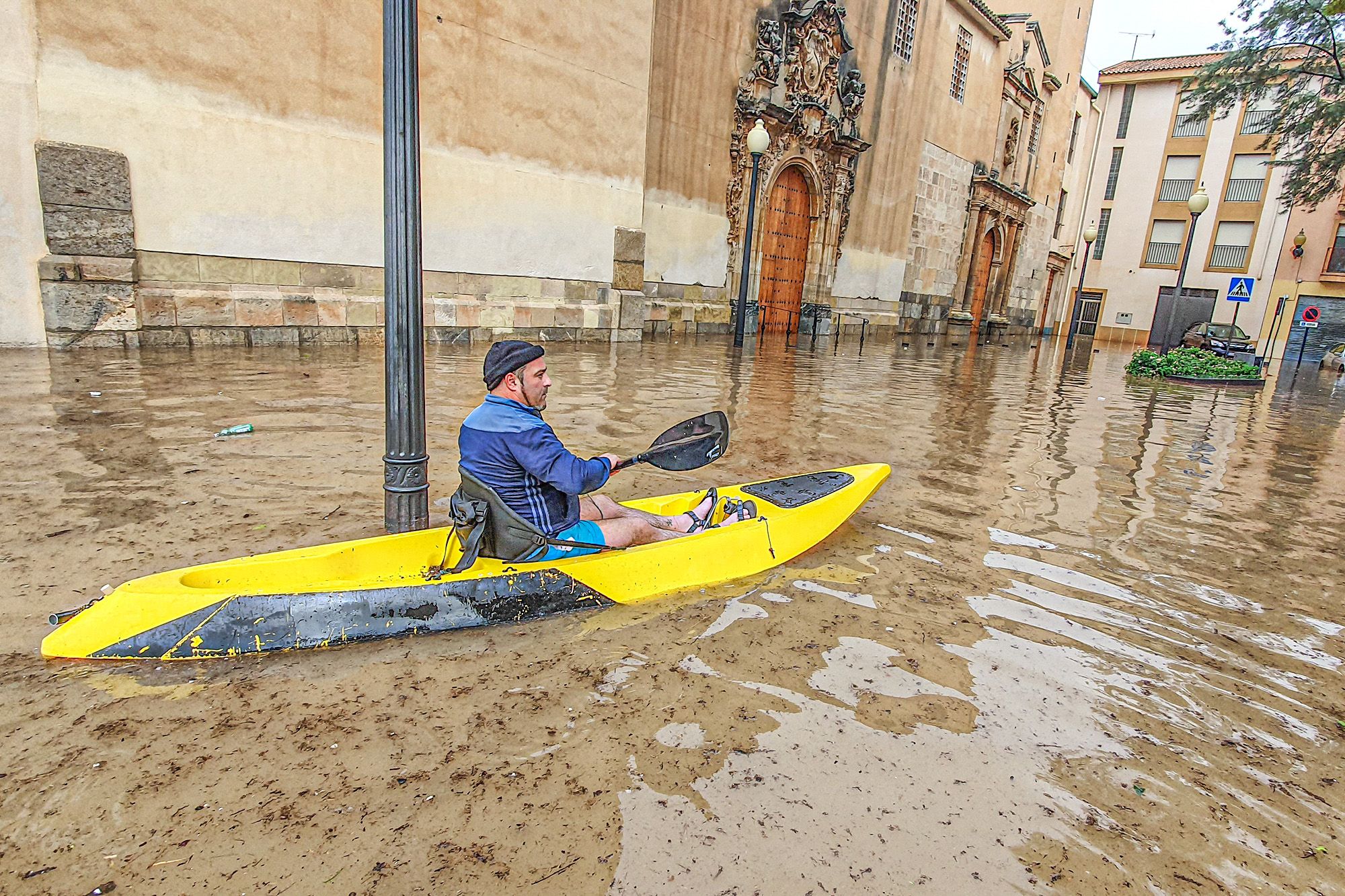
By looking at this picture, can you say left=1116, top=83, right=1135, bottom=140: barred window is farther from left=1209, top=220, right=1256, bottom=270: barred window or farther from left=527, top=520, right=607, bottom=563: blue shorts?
left=527, top=520, right=607, bottom=563: blue shorts

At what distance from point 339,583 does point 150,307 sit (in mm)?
7296

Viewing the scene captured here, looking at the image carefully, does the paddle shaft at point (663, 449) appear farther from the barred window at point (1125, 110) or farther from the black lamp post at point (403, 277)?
the barred window at point (1125, 110)

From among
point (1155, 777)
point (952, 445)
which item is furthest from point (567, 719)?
point (952, 445)

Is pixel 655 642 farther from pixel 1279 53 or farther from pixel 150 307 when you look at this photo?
pixel 1279 53

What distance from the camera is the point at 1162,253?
104ft

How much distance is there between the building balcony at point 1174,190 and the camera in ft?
102

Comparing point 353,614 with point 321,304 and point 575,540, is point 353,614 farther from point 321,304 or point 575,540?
point 321,304

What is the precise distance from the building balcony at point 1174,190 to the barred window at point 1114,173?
6.27 feet

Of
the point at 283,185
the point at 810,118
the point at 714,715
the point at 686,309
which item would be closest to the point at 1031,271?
the point at 810,118

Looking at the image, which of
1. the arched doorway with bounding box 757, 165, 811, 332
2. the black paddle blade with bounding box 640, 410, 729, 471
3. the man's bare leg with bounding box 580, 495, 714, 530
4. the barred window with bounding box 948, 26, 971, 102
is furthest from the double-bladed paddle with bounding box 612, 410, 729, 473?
the barred window with bounding box 948, 26, 971, 102

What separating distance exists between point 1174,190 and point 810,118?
80.3 feet

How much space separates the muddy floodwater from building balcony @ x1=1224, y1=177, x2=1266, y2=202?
3289 cm

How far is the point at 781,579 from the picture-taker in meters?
3.36

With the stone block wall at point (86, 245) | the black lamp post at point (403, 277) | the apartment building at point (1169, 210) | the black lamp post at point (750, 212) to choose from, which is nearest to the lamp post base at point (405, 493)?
the black lamp post at point (403, 277)
